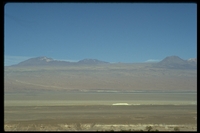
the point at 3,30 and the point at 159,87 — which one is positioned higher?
the point at 3,30

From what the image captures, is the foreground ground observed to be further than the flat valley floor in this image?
No

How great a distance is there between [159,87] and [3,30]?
71305 millimetres

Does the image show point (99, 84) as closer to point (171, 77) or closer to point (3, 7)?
point (171, 77)

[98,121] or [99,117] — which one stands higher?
[98,121]

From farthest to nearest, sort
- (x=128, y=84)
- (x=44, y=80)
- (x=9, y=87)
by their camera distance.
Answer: (x=44, y=80) → (x=128, y=84) → (x=9, y=87)

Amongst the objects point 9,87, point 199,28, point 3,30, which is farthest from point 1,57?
point 9,87

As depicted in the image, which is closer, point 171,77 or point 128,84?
point 128,84

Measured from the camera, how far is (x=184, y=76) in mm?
88375

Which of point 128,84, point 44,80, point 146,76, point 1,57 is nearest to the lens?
point 1,57

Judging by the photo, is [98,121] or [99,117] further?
[99,117]

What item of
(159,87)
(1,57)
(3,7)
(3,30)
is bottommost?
(159,87)

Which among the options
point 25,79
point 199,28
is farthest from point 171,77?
point 199,28

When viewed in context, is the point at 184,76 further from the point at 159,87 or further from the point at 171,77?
the point at 159,87

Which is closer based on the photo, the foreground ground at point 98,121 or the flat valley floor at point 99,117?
the foreground ground at point 98,121
